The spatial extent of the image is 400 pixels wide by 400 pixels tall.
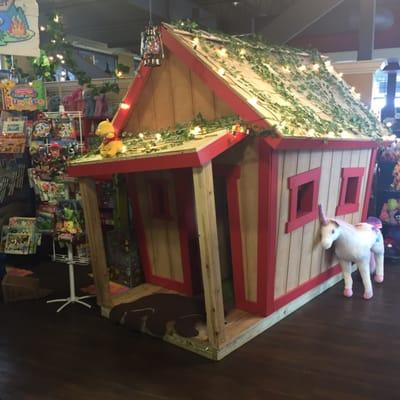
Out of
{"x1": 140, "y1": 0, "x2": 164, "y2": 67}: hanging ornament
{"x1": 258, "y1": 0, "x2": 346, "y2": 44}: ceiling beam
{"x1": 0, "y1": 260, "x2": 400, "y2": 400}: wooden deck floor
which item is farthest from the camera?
{"x1": 258, "y1": 0, "x2": 346, "y2": 44}: ceiling beam

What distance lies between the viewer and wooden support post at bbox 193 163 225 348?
2.65 m

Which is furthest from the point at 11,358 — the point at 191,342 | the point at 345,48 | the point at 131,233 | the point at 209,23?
the point at 345,48

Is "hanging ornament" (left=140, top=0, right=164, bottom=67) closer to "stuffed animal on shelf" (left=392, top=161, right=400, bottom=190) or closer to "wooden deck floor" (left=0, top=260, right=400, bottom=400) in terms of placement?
"wooden deck floor" (left=0, top=260, right=400, bottom=400)

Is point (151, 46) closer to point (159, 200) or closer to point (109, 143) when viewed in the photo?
point (109, 143)

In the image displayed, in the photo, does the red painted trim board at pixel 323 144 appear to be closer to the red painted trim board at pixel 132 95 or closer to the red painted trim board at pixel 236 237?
the red painted trim board at pixel 236 237

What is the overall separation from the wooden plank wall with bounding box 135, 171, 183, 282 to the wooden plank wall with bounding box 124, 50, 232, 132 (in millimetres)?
459

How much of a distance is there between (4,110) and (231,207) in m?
2.81

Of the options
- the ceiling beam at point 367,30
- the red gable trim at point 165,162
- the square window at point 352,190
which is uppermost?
the ceiling beam at point 367,30

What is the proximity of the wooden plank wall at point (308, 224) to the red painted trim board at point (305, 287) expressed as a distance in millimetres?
38

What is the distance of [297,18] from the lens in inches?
250

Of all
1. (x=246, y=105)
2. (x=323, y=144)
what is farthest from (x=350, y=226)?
(x=246, y=105)

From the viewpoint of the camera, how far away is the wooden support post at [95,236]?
3381mm

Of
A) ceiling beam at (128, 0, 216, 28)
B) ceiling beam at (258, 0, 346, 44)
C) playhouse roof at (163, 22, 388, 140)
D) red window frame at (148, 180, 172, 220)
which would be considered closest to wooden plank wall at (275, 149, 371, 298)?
playhouse roof at (163, 22, 388, 140)

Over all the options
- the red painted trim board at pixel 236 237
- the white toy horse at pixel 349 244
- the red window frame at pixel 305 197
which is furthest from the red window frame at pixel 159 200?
the white toy horse at pixel 349 244
